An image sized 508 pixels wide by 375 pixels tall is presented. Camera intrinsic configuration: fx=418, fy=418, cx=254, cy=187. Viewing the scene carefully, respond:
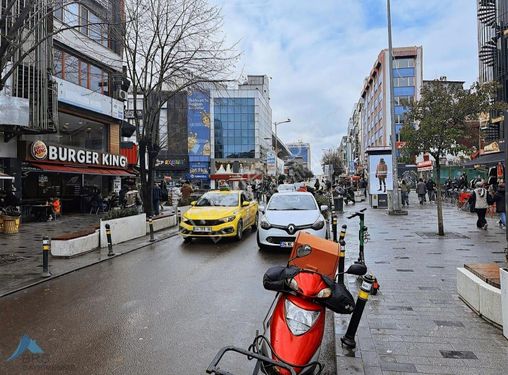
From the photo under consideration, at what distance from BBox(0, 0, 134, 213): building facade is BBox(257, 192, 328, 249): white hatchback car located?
9.78 meters

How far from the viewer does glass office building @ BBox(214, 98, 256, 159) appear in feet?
303

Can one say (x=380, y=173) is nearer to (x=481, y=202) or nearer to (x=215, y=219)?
(x=481, y=202)

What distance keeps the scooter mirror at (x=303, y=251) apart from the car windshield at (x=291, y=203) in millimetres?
7692

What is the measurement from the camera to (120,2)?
51.7 feet

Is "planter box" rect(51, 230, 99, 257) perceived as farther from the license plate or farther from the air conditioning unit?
the air conditioning unit

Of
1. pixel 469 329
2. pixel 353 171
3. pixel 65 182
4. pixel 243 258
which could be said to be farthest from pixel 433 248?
pixel 353 171

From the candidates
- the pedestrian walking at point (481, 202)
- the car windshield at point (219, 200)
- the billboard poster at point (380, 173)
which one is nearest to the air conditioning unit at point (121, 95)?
the car windshield at point (219, 200)

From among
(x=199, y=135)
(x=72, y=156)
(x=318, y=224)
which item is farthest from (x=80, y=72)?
(x=199, y=135)

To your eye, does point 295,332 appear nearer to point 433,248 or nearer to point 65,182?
point 433,248

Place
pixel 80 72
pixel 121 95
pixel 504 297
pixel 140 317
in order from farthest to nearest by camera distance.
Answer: pixel 121 95 → pixel 80 72 → pixel 140 317 → pixel 504 297

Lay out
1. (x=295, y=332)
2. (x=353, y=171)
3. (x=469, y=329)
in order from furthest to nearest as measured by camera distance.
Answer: (x=353, y=171)
(x=469, y=329)
(x=295, y=332)

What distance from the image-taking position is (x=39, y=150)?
19.2 metres

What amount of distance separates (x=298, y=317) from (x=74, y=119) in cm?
2404

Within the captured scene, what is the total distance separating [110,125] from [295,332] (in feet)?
85.2
